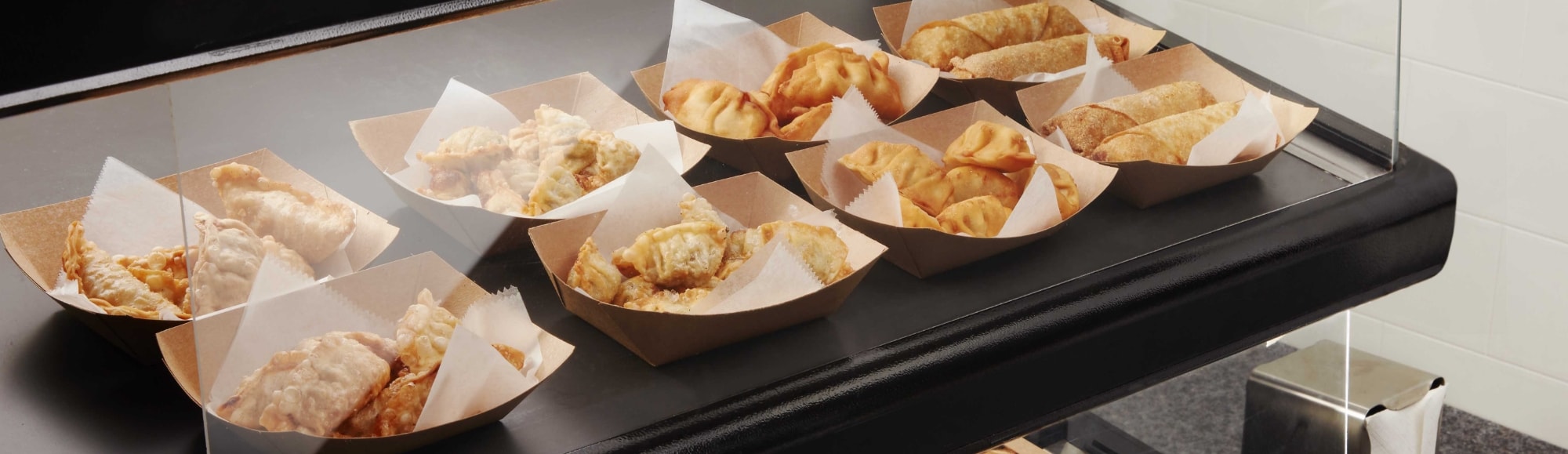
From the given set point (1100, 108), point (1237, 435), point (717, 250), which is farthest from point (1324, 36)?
point (717, 250)

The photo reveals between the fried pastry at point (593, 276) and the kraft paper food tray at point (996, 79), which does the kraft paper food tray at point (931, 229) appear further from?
the fried pastry at point (593, 276)

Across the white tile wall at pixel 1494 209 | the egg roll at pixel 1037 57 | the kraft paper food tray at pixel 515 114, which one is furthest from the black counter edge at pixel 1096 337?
the white tile wall at pixel 1494 209

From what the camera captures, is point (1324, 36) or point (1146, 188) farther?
point (1324, 36)

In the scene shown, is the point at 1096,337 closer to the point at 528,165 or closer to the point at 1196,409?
the point at 1196,409

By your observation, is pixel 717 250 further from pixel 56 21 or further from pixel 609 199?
pixel 56 21

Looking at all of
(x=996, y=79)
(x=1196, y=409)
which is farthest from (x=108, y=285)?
(x=1196, y=409)

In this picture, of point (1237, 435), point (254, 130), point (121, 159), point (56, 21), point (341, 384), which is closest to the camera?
point (56, 21)
